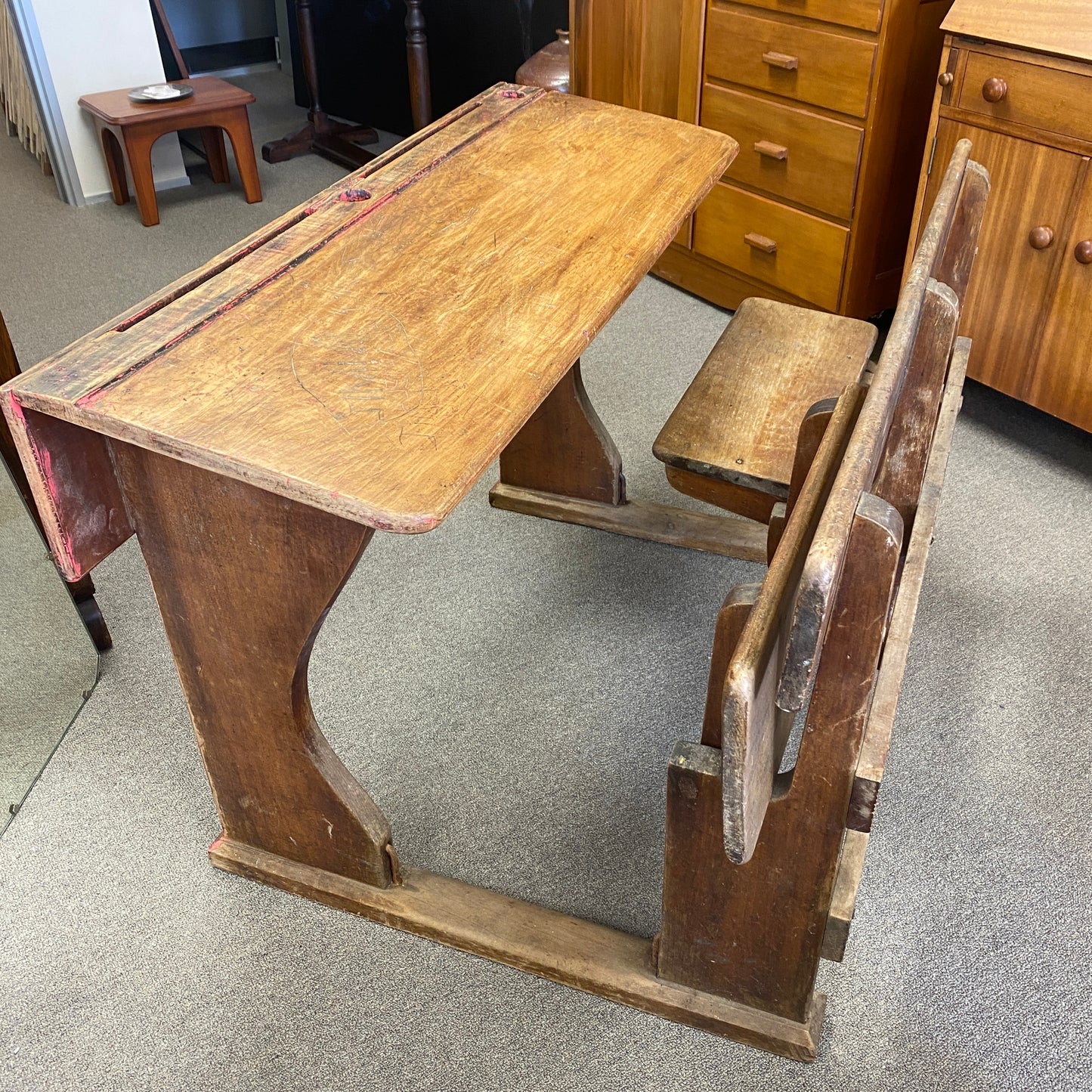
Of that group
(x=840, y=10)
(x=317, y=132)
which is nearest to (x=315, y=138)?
(x=317, y=132)

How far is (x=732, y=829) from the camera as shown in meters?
0.93

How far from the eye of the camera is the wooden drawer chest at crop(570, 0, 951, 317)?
96.3 inches

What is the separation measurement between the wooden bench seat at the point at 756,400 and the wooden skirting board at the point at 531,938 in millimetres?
660


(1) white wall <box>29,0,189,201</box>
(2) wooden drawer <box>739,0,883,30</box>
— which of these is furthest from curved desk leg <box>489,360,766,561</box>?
(1) white wall <box>29,0,189,201</box>

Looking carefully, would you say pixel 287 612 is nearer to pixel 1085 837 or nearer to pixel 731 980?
pixel 731 980

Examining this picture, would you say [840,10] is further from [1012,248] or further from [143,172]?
[143,172]

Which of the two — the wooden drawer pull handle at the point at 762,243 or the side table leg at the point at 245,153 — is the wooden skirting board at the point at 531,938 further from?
the side table leg at the point at 245,153

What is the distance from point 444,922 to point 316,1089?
253 millimetres

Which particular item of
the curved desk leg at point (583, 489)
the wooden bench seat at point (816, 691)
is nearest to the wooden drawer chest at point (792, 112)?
the curved desk leg at point (583, 489)

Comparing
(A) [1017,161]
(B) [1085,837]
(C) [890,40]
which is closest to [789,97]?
(C) [890,40]

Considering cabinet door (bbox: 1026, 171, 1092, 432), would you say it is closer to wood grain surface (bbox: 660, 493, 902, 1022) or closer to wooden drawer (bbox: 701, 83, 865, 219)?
wooden drawer (bbox: 701, 83, 865, 219)

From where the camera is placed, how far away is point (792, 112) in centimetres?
262

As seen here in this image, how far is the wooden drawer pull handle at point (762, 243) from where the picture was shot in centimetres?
280

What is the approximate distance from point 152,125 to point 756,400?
2.64m
